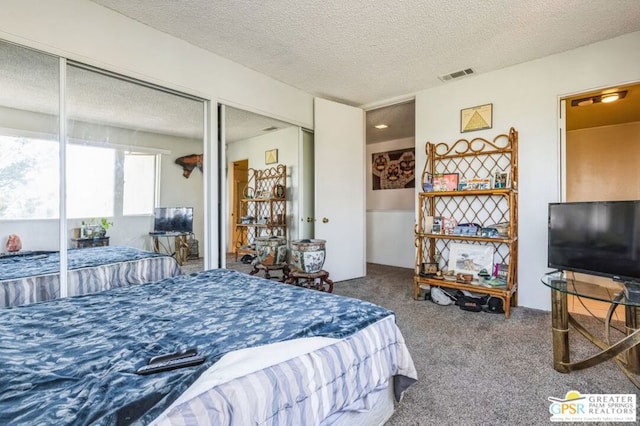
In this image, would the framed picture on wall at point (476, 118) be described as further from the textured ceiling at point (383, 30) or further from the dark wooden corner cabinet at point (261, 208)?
the dark wooden corner cabinet at point (261, 208)

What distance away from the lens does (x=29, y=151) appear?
84.7 inches

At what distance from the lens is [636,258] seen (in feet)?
6.40

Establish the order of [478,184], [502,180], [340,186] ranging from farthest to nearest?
[340,186], [478,184], [502,180]

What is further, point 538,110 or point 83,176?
point 538,110

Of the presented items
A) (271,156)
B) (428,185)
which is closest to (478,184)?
(428,185)

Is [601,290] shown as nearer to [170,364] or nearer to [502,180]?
[502,180]

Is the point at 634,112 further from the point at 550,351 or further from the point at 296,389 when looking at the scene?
the point at 296,389

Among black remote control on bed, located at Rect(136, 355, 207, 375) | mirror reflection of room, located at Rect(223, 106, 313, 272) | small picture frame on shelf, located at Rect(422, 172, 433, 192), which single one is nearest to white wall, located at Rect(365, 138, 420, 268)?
small picture frame on shelf, located at Rect(422, 172, 433, 192)

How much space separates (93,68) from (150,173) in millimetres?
870

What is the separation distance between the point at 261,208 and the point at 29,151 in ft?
7.22

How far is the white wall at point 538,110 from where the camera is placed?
2881 millimetres

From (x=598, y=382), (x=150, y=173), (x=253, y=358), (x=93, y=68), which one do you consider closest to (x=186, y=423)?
(x=253, y=358)

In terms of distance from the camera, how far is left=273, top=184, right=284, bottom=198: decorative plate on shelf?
3972mm

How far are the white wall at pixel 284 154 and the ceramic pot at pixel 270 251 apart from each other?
0.89ft
